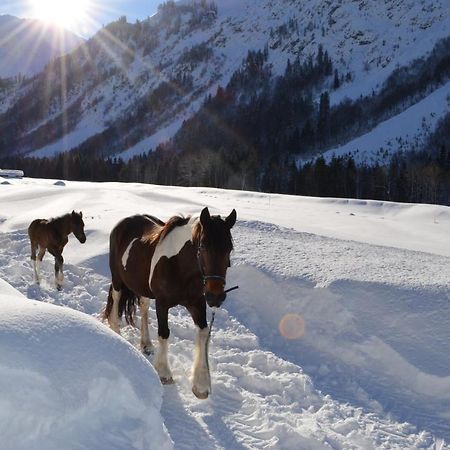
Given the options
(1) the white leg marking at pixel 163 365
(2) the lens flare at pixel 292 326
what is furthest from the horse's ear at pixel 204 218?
(2) the lens flare at pixel 292 326

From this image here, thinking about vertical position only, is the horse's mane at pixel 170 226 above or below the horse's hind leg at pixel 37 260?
above

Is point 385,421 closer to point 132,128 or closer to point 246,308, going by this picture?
point 246,308

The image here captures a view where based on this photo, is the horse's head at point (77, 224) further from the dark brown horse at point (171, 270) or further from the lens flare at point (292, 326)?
the lens flare at point (292, 326)

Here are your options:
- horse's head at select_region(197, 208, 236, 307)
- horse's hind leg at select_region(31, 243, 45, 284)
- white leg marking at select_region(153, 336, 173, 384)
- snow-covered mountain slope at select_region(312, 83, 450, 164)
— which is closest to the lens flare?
white leg marking at select_region(153, 336, 173, 384)

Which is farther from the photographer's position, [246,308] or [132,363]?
[246,308]

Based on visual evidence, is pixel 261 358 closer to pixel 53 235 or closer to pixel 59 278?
pixel 59 278

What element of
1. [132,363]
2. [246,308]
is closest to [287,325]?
[246,308]

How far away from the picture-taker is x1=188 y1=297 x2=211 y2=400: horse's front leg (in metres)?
5.12

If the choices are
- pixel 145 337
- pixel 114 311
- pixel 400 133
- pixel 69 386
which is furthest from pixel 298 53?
pixel 69 386

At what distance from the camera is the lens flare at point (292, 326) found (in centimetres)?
706

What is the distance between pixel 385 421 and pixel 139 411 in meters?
2.92

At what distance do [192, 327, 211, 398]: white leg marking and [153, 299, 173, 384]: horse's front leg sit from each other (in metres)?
0.33

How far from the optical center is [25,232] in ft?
41.9

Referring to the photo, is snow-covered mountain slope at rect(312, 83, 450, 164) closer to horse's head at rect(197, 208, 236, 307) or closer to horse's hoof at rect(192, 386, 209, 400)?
horse's hoof at rect(192, 386, 209, 400)
